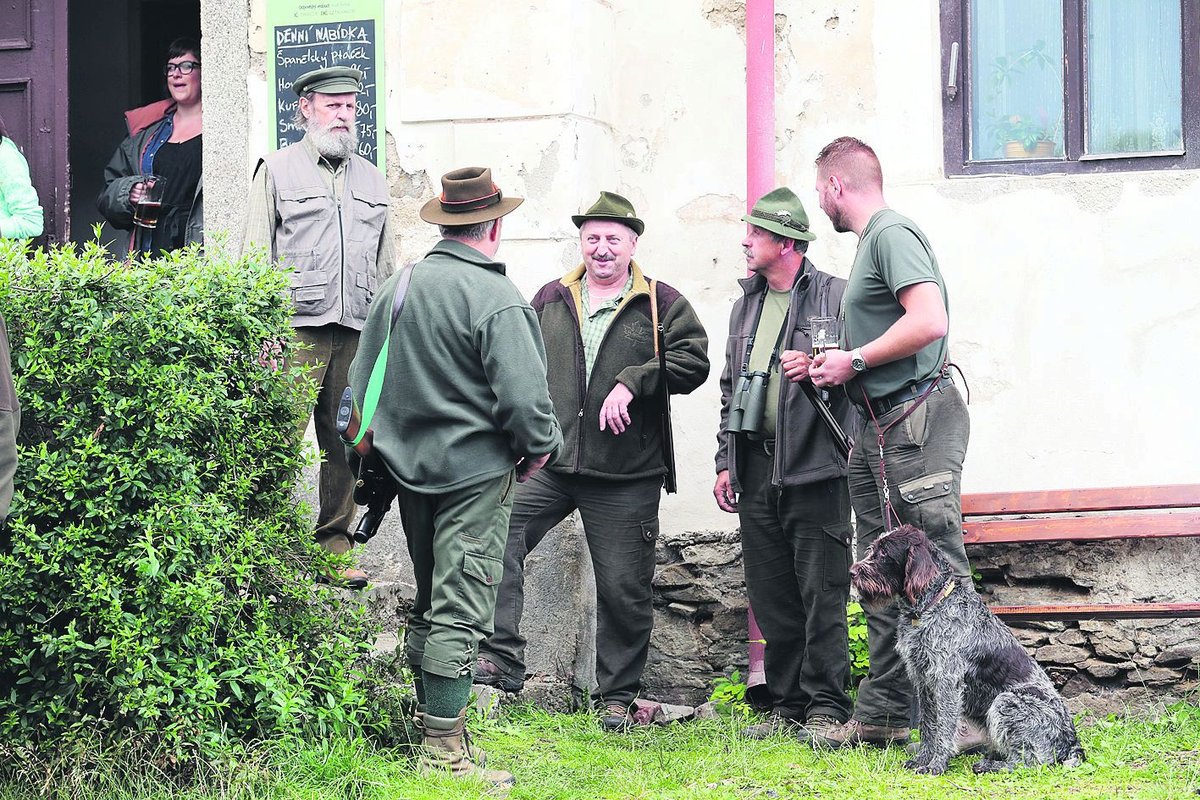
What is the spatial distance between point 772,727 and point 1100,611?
1.58 m

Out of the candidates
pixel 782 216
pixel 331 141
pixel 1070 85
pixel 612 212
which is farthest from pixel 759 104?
pixel 331 141

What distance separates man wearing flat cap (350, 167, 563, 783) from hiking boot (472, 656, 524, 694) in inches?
43.0

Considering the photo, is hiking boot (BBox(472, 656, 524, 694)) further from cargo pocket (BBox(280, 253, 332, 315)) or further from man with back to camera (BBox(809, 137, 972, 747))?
cargo pocket (BBox(280, 253, 332, 315))

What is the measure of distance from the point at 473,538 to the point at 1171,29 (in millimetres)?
4150

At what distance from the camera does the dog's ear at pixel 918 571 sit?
509 centimetres

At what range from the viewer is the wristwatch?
532 centimetres

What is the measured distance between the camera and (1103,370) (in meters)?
6.56

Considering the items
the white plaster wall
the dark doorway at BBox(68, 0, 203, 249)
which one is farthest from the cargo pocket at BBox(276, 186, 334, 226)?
the dark doorway at BBox(68, 0, 203, 249)

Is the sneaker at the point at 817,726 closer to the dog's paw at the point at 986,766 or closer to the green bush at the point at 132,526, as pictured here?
the dog's paw at the point at 986,766

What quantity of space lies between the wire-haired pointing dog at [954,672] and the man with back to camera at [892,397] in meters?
0.16

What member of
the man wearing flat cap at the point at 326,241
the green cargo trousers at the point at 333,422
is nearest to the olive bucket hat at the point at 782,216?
the man wearing flat cap at the point at 326,241

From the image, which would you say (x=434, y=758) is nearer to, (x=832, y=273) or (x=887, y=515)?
(x=887, y=515)

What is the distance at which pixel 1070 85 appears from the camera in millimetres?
6660

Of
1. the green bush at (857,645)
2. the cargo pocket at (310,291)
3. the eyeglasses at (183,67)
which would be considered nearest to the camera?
the cargo pocket at (310,291)
